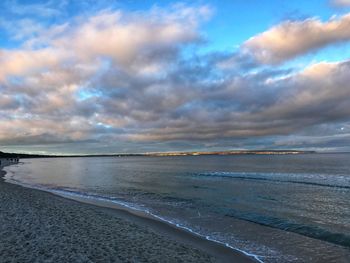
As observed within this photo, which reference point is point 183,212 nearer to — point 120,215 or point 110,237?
point 120,215

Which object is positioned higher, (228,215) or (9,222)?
(9,222)

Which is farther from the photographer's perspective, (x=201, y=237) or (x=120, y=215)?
(x=120, y=215)

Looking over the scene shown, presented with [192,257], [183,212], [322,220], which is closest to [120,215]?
[183,212]

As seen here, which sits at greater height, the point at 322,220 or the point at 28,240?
the point at 28,240

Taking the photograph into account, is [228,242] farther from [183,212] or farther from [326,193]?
[326,193]

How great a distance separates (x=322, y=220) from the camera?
19.5m

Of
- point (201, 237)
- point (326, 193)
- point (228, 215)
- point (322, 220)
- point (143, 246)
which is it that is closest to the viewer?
point (143, 246)

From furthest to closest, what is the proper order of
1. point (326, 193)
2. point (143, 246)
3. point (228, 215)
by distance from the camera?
point (326, 193), point (228, 215), point (143, 246)

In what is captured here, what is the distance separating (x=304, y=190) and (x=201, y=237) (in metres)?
21.8

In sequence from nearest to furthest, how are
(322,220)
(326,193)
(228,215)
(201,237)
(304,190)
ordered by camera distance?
(201,237) → (322,220) → (228,215) → (326,193) → (304,190)

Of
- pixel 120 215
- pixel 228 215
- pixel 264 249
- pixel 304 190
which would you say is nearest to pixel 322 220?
pixel 228 215

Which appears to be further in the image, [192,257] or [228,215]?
[228,215]

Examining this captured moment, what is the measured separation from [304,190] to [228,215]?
15.7m

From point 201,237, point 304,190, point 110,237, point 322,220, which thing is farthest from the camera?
point 304,190
